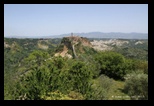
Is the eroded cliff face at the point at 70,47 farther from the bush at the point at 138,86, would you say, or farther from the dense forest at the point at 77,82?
the bush at the point at 138,86

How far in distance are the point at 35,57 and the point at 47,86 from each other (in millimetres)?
10043

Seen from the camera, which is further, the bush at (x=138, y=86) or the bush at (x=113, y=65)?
the bush at (x=113, y=65)

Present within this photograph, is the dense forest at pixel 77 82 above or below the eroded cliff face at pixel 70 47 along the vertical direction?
below

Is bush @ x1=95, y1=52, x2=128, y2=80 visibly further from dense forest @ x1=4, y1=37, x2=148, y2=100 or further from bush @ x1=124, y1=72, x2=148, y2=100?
bush @ x1=124, y1=72, x2=148, y2=100

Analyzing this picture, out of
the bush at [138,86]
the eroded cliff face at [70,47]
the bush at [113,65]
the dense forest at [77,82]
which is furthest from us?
the eroded cliff face at [70,47]

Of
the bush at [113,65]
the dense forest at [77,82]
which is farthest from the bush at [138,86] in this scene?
the bush at [113,65]

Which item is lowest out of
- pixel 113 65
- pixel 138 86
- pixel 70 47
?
pixel 138 86

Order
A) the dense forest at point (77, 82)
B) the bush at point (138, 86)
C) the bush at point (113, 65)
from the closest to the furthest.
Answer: the dense forest at point (77, 82)
the bush at point (138, 86)
the bush at point (113, 65)

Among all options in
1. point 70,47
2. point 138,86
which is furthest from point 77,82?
point 70,47

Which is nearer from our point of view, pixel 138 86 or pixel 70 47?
pixel 138 86

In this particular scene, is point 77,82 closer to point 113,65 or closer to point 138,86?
point 138,86

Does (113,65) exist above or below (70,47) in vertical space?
below

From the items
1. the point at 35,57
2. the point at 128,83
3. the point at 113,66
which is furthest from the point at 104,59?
the point at 128,83

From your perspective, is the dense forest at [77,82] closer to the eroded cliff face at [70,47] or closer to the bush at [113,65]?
the bush at [113,65]
